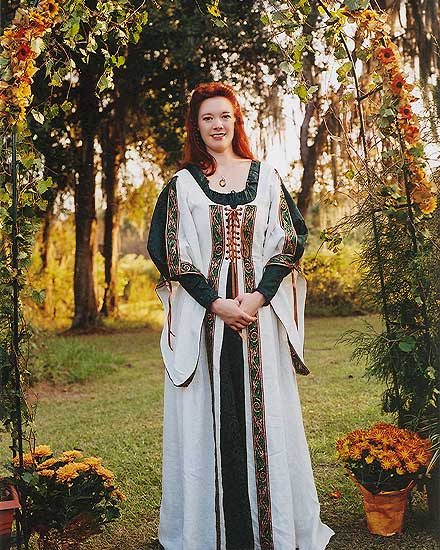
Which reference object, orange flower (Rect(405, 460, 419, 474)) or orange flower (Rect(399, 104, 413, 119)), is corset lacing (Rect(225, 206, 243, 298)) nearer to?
orange flower (Rect(399, 104, 413, 119))

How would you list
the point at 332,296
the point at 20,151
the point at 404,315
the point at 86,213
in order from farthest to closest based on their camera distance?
the point at 332,296
the point at 86,213
the point at 404,315
the point at 20,151

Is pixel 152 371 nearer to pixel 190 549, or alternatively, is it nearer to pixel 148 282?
pixel 190 549

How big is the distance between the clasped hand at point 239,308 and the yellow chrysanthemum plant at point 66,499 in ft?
2.41

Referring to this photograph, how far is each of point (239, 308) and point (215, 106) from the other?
75cm

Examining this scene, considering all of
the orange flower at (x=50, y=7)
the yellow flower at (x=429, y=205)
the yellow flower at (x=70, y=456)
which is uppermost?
the orange flower at (x=50, y=7)

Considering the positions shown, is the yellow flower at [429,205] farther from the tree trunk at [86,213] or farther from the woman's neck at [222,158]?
the tree trunk at [86,213]

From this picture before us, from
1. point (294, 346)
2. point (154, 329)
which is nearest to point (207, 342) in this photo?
point (294, 346)

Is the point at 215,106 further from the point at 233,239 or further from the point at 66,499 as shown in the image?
the point at 66,499

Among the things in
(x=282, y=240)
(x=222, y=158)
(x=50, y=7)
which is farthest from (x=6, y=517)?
(x=50, y=7)

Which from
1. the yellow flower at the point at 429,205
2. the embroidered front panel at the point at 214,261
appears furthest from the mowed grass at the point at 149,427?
the yellow flower at the point at 429,205

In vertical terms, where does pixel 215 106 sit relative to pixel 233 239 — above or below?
above

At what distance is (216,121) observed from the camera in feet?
8.95

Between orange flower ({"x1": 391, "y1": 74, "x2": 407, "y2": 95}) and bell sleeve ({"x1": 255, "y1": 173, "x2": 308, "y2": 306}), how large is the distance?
1.75 feet

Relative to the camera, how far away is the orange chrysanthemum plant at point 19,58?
96.7 inches
